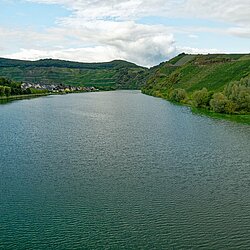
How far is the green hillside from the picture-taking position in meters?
78.2

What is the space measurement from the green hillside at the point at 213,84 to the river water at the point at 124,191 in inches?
992

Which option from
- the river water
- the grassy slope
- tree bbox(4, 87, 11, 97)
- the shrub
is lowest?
the river water

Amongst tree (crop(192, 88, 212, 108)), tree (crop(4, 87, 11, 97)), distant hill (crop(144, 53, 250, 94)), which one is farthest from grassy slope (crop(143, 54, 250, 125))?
tree (crop(4, 87, 11, 97))

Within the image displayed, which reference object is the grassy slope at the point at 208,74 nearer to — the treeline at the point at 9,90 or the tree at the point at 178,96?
the tree at the point at 178,96

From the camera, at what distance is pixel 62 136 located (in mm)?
52969

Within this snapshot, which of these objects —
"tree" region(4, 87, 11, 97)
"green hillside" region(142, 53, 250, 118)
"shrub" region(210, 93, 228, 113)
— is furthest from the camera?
"tree" region(4, 87, 11, 97)

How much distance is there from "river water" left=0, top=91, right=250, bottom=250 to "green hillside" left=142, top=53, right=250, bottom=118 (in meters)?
25.2

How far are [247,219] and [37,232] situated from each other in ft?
44.0

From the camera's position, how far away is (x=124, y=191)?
96.3 ft

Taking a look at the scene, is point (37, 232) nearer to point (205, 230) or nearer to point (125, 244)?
point (125, 244)

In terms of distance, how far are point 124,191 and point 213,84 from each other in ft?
328

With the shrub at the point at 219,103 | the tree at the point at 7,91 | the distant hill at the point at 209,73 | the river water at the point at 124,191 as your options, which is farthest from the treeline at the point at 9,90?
the river water at the point at 124,191

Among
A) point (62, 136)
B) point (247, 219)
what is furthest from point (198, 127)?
point (247, 219)

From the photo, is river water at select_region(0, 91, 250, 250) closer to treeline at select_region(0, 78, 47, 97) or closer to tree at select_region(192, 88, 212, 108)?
tree at select_region(192, 88, 212, 108)
